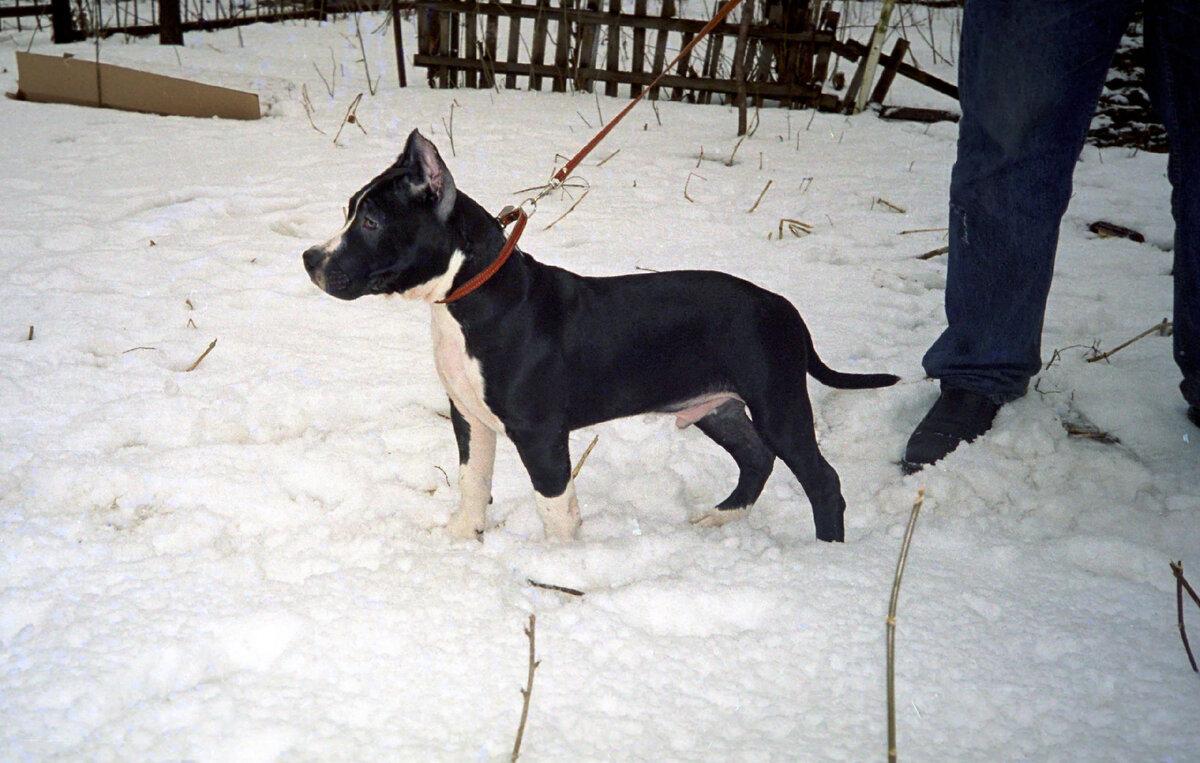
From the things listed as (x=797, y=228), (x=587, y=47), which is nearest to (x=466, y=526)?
(x=797, y=228)

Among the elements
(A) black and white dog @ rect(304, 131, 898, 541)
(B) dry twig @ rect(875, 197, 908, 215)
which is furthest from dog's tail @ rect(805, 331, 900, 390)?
(B) dry twig @ rect(875, 197, 908, 215)

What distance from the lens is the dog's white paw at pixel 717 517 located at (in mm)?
2549

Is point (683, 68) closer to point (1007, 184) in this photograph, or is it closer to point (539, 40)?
point (539, 40)

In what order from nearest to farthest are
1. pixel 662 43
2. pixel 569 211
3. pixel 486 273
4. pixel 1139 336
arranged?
pixel 486 273
pixel 1139 336
pixel 569 211
pixel 662 43

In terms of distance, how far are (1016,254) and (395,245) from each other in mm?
1865

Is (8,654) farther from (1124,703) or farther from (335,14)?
(335,14)

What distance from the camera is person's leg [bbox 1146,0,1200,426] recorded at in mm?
2375

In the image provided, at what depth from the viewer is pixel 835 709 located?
166 centimetres

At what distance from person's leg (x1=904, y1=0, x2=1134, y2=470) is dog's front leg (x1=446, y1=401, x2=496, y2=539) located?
1.27 m

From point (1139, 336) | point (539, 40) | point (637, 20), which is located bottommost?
point (1139, 336)

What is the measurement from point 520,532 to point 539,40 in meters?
5.74

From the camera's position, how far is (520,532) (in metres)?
2.46

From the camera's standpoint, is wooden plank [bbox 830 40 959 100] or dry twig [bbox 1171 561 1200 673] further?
wooden plank [bbox 830 40 959 100]

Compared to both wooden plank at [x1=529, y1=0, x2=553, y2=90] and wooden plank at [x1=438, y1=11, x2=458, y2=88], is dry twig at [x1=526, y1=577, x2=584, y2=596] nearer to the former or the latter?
wooden plank at [x1=529, y1=0, x2=553, y2=90]
